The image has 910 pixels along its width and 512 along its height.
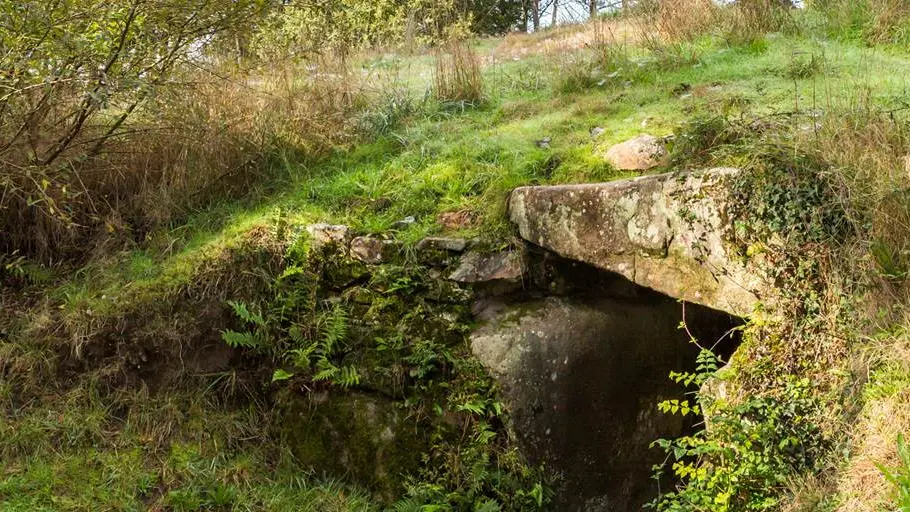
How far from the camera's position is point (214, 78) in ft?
22.9

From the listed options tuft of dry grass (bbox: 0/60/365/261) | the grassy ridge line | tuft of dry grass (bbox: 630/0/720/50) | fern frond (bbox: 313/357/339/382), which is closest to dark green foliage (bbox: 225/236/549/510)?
fern frond (bbox: 313/357/339/382)

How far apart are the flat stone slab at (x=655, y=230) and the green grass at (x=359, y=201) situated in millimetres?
450

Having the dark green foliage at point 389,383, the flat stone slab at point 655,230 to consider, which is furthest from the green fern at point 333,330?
the flat stone slab at point 655,230

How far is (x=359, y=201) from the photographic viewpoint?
6.04 meters

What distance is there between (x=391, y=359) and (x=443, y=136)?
8.29ft

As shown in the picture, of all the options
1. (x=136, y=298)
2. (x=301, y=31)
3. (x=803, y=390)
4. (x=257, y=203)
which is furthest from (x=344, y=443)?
(x=301, y=31)

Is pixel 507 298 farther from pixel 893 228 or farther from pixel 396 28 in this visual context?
pixel 396 28

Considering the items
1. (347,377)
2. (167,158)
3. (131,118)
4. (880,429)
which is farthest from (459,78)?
(880,429)

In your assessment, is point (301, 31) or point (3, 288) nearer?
point (3, 288)

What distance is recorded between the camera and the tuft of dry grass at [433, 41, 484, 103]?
7809 millimetres

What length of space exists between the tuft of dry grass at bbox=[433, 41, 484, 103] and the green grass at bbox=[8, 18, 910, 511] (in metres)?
0.26

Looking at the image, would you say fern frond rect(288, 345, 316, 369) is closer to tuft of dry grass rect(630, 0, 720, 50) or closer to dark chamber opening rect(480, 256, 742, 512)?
dark chamber opening rect(480, 256, 742, 512)

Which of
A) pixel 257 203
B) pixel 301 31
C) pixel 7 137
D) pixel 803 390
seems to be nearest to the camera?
pixel 803 390

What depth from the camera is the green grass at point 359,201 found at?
15.8 feet
